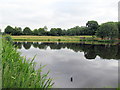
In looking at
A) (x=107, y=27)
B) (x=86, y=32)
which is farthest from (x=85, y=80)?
(x=86, y=32)

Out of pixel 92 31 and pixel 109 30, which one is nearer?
pixel 109 30

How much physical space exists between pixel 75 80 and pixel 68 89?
199 centimetres

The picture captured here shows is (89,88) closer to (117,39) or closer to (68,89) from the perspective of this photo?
(68,89)

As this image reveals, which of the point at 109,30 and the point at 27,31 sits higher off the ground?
the point at 27,31

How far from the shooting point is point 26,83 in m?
3.29

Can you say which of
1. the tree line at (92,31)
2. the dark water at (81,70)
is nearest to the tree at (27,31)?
the tree line at (92,31)

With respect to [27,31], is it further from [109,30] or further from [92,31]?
[109,30]

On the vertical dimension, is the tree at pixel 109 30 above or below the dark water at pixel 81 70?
above

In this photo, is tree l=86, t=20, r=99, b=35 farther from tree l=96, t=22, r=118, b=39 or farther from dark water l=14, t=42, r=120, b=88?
dark water l=14, t=42, r=120, b=88

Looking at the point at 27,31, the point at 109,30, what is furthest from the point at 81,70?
the point at 27,31

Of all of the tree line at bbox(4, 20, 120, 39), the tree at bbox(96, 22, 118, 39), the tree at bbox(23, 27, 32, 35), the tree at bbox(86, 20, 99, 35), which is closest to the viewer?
the tree at bbox(96, 22, 118, 39)

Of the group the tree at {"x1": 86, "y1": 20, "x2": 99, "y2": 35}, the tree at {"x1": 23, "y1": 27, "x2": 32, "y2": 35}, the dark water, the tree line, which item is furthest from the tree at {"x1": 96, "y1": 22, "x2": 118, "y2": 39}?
the tree at {"x1": 23, "y1": 27, "x2": 32, "y2": 35}

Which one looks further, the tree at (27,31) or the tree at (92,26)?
the tree at (27,31)

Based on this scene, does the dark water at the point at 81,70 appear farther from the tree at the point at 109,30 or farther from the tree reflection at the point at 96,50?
the tree at the point at 109,30
